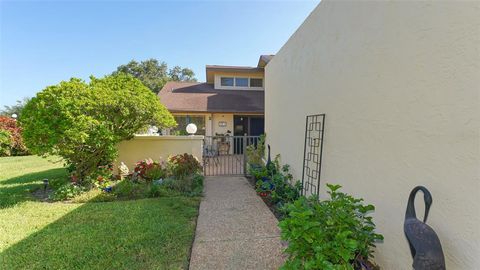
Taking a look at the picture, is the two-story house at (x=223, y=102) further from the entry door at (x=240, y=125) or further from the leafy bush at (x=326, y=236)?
the leafy bush at (x=326, y=236)

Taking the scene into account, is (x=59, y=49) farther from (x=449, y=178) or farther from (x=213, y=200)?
(x=449, y=178)

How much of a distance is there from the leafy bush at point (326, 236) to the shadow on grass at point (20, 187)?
19.9 feet

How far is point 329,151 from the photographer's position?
344cm

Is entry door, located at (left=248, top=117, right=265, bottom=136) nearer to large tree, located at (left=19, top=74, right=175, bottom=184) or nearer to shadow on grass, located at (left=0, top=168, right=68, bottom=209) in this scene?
large tree, located at (left=19, top=74, right=175, bottom=184)

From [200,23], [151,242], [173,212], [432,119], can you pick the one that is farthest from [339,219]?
[200,23]

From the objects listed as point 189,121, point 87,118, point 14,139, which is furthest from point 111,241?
point 14,139

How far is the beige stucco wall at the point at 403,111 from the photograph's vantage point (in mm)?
1463

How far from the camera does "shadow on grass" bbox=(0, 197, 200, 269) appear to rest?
270cm

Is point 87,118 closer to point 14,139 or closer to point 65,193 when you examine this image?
point 65,193

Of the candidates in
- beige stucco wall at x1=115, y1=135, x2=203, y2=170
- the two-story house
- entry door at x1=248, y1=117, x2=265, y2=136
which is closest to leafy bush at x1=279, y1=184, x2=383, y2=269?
beige stucco wall at x1=115, y1=135, x2=203, y2=170

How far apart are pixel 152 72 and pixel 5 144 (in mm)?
21502

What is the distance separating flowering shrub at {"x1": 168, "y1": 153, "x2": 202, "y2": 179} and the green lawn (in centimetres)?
143

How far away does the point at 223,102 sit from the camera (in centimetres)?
1351

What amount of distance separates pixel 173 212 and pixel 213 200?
1067 millimetres
